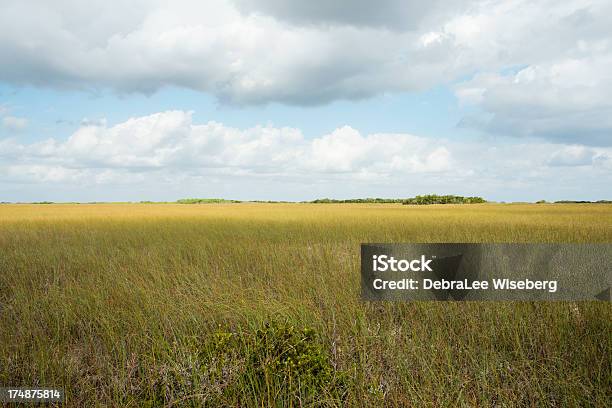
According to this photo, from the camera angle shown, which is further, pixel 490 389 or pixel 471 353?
pixel 471 353

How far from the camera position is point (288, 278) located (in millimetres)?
7938

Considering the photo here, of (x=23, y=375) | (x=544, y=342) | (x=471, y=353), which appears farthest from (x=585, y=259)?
(x=23, y=375)

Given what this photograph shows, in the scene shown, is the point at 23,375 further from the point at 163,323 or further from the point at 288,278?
the point at 288,278

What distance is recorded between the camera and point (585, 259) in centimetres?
891

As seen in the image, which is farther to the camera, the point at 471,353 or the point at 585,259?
the point at 585,259

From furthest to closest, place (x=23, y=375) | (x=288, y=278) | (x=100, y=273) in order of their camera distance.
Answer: (x=100, y=273), (x=288, y=278), (x=23, y=375)

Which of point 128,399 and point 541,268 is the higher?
point 541,268

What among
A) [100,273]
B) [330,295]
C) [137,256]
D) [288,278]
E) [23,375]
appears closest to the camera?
[23,375]

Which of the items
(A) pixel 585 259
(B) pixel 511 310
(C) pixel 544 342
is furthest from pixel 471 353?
(A) pixel 585 259

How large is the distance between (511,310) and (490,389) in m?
1.97

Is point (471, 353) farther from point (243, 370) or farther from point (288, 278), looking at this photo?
point (288, 278)

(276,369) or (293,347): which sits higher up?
(293,347)

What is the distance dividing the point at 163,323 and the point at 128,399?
1.66 metres

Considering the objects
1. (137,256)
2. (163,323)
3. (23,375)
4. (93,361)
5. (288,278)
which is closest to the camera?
Result: (23,375)
